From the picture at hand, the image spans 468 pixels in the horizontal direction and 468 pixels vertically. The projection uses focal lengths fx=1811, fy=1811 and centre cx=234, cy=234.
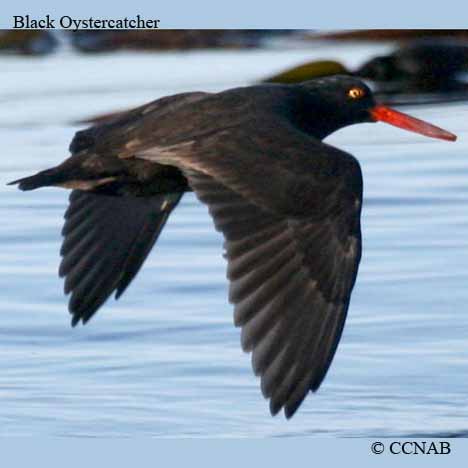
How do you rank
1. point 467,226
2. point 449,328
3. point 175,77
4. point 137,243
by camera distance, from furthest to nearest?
point 175,77 < point 467,226 < point 449,328 < point 137,243

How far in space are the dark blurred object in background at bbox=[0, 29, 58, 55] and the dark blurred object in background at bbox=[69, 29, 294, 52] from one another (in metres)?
0.25

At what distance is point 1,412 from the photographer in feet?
27.8

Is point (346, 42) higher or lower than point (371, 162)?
lower

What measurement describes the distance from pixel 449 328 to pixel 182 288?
165 centimetres

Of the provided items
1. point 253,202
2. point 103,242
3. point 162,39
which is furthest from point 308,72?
point 253,202

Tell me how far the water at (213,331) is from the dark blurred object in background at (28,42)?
128 inches

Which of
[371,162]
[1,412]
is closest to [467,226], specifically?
[371,162]

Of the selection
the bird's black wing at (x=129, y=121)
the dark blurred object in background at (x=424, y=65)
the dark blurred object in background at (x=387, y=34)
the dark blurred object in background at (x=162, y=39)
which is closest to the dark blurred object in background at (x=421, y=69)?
the dark blurred object in background at (x=424, y=65)

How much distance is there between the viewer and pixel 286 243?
742 cm

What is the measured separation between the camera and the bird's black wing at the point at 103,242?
8758mm

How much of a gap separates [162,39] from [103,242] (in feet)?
30.4

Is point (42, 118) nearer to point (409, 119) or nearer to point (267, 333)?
point (409, 119)

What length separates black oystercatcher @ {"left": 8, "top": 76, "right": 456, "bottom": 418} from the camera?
7.25 m

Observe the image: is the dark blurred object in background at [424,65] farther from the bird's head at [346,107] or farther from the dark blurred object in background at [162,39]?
the bird's head at [346,107]
